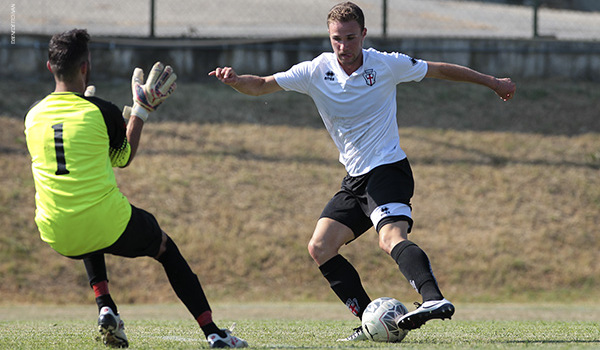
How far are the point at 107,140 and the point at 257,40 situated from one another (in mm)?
11381

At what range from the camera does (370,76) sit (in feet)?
18.3

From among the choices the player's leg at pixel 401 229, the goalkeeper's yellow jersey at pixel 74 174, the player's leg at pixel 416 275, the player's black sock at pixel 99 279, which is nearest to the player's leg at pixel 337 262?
the player's leg at pixel 401 229

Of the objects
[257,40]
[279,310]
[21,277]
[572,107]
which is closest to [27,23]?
[257,40]

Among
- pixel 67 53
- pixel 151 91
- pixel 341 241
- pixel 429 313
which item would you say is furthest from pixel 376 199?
pixel 67 53

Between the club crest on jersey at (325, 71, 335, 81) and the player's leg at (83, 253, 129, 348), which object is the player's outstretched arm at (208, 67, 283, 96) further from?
the player's leg at (83, 253, 129, 348)

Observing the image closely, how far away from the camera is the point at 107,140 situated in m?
4.39

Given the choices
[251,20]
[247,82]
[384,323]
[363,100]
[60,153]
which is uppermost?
[251,20]

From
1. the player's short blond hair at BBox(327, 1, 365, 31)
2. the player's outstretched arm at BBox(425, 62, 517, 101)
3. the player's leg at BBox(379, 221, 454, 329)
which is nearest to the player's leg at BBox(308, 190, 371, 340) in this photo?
the player's leg at BBox(379, 221, 454, 329)

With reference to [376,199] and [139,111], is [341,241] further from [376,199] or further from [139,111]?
[139,111]

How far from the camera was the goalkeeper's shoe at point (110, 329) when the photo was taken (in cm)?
449

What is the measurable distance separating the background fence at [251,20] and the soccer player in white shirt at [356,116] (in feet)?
33.5

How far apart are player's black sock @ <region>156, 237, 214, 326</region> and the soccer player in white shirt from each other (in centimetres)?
128

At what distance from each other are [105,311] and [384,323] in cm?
185

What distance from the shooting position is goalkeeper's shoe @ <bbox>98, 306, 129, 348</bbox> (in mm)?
4492
